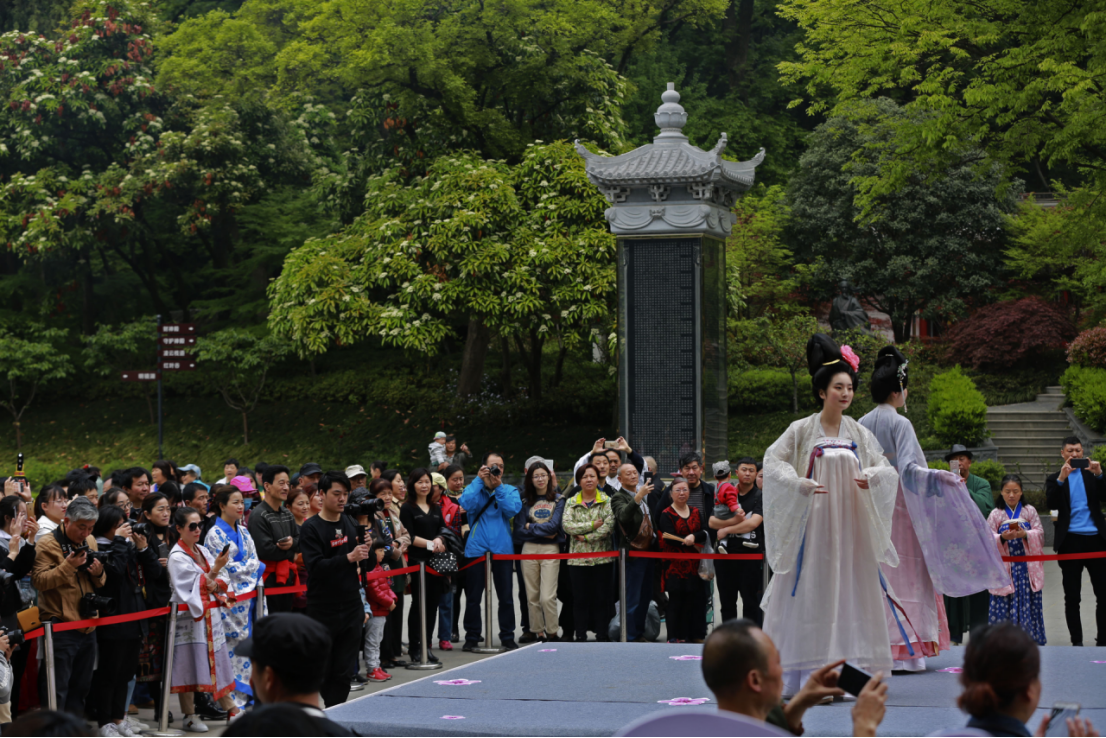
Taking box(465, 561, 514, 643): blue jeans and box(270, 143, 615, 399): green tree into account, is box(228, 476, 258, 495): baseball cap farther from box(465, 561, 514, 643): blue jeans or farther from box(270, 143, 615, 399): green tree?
box(270, 143, 615, 399): green tree

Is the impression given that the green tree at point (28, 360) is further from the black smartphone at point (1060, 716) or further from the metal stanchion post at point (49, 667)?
the black smartphone at point (1060, 716)

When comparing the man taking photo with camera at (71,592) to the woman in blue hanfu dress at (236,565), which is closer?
the man taking photo with camera at (71,592)

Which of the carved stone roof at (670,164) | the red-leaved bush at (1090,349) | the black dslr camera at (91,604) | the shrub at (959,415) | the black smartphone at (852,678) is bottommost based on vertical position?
the black dslr camera at (91,604)

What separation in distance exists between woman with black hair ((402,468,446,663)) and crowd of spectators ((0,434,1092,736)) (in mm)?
17

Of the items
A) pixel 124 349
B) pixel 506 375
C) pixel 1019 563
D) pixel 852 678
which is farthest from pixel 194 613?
pixel 124 349

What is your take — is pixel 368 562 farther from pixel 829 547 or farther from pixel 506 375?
pixel 506 375

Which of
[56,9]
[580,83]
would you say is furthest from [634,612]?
[56,9]

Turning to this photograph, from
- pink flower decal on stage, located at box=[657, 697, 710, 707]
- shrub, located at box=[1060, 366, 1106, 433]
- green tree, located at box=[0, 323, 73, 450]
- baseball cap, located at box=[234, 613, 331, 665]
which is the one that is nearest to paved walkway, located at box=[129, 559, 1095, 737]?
pink flower decal on stage, located at box=[657, 697, 710, 707]

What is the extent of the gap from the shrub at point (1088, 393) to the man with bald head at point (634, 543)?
1255 cm

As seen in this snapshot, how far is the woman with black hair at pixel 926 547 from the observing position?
6680mm

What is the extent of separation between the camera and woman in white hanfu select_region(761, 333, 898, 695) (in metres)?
6.19

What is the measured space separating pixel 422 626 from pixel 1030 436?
15150mm

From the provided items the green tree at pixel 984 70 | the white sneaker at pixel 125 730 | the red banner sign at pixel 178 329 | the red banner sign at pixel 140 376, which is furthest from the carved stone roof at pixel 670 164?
the red banner sign at pixel 140 376

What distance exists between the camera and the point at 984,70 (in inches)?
594
